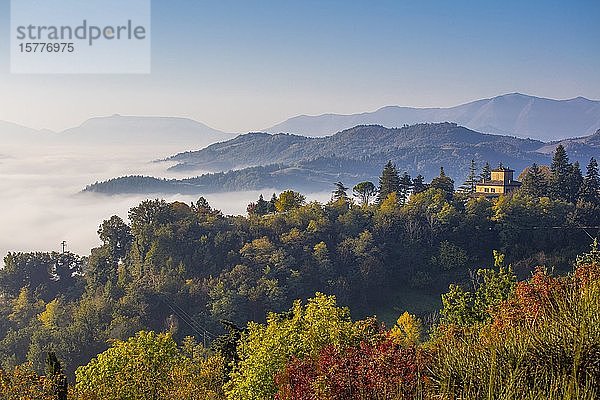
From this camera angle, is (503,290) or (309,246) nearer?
(503,290)

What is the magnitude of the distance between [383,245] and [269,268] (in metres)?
9.46

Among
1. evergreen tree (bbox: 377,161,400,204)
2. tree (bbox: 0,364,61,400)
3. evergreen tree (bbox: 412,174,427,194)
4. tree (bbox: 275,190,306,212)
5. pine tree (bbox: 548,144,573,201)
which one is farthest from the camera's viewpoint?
evergreen tree (bbox: 412,174,427,194)

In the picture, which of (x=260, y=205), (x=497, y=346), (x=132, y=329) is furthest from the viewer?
(x=260, y=205)

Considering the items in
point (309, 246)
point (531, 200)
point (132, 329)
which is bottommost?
point (132, 329)

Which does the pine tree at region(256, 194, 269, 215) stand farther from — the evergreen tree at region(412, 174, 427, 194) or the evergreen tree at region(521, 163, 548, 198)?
the evergreen tree at region(521, 163, 548, 198)

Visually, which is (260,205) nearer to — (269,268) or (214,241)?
(214,241)

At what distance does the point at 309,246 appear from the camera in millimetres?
48438

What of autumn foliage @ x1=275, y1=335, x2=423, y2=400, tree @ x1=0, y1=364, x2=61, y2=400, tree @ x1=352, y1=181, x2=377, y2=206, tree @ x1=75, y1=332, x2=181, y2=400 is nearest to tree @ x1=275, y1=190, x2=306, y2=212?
tree @ x1=352, y1=181, x2=377, y2=206

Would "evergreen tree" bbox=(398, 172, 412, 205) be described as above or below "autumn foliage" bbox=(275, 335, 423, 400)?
above

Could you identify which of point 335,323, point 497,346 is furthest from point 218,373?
point 497,346

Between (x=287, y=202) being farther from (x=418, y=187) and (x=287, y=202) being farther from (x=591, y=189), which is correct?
(x=591, y=189)

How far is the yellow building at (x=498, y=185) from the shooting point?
60031 millimetres

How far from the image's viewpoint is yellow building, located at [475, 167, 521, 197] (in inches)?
2363

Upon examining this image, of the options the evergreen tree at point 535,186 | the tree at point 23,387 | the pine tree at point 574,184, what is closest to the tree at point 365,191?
the evergreen tree at point 535,186
